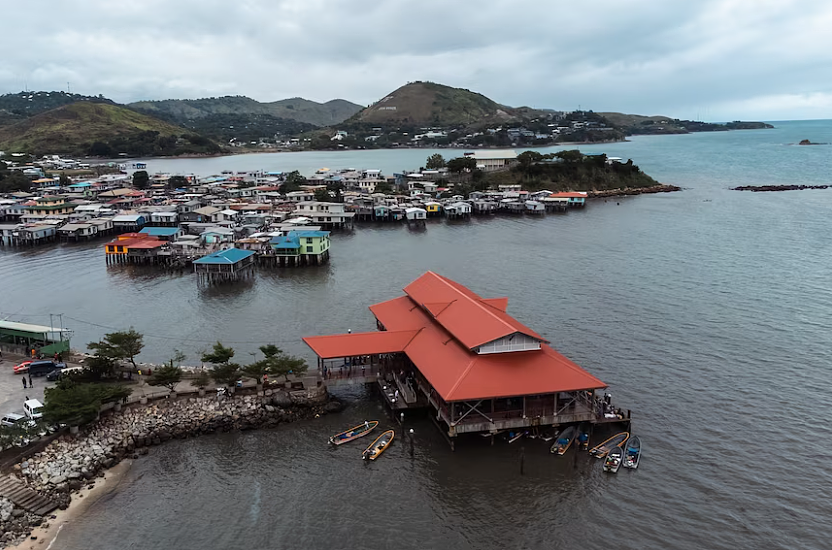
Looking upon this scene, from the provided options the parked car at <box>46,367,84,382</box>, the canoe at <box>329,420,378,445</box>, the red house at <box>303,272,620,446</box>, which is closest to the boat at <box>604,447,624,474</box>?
the red house at <box>303,272,620,446</box>

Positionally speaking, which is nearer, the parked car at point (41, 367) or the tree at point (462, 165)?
the parked car at point (41, 367)

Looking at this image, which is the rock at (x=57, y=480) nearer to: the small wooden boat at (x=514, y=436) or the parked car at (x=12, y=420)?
the parked car at (x=12, y=420)

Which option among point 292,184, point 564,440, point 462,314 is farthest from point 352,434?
point 292,184

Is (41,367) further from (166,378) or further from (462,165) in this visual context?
(462,165)

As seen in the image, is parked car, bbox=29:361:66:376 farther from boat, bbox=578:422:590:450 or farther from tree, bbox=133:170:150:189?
tree, bbox=133:170:150:189

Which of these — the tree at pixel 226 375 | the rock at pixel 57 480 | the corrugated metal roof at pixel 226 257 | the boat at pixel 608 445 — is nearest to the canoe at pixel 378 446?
the tree at pixel 226 375

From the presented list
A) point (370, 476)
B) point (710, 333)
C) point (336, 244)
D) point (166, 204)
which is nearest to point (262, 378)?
point (370, 476)

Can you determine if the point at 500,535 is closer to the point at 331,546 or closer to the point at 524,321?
the point at 331,546
